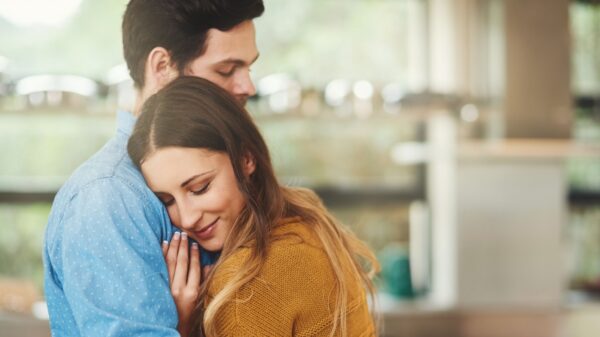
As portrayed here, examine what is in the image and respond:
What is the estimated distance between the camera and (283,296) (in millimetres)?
1097

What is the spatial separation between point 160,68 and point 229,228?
232mm

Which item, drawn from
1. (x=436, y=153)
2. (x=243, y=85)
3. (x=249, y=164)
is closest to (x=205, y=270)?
(x=249, y=164)

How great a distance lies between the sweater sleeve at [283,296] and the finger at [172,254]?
57mm

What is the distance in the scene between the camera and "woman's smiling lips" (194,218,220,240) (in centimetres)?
110

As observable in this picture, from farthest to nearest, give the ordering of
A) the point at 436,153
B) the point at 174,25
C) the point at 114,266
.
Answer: the point at 436,153 → the point at 174,25 → the point at 114,266

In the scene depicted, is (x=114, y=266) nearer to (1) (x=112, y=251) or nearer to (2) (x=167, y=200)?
(1) (x=112, y=251)

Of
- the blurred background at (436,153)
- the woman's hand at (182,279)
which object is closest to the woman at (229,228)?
the woman's hand at (182,279)

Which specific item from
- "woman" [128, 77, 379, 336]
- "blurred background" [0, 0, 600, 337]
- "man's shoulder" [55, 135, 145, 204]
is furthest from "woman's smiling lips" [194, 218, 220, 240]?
"blurred background" [0, 0, 600, 337]

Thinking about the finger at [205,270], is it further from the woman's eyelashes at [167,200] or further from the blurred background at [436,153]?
the blurred background at [436,153]

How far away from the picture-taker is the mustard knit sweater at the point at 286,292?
1.06m

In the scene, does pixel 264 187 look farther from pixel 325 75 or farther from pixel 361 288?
pixel 325 75

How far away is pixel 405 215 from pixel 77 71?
157cm

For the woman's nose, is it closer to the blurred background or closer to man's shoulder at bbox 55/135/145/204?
man's shoulder at bbox 55/135/145/204

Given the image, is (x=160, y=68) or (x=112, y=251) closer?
(x=112, y=251)
